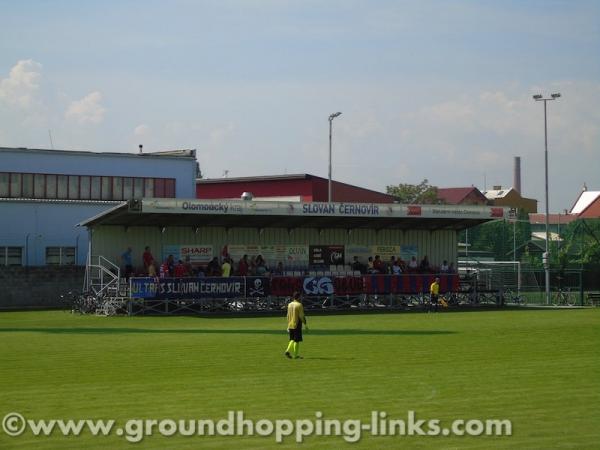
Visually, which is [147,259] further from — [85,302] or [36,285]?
[36,285]

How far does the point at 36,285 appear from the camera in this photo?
49.5 meters

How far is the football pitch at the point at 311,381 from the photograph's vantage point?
13.6 metres

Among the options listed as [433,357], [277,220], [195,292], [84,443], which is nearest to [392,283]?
[277,220]

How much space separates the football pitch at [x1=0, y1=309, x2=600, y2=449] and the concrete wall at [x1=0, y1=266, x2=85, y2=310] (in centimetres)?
1674

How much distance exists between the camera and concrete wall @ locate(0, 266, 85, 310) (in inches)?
1923

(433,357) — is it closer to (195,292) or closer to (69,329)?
(69,329)

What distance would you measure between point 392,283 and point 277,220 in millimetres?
6497

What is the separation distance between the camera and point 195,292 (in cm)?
4366

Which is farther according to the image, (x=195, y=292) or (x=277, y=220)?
(x=277, y=220)

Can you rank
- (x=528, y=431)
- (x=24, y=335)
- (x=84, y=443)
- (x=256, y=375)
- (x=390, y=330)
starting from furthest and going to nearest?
(x=390, y=330) → (x=24, y=335) → (x=256, y=375) → (x=528, y=431) → (x=84, y=443)

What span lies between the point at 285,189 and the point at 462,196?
6472 centimetres

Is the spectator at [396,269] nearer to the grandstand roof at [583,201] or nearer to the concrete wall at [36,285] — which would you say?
the concrete wall at [36,285]

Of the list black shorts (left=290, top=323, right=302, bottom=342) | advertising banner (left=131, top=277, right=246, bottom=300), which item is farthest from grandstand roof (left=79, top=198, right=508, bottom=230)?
black shorts (left=290, top=323, right=302, bottom=342)

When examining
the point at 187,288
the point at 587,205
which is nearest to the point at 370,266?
the point at 187,288
